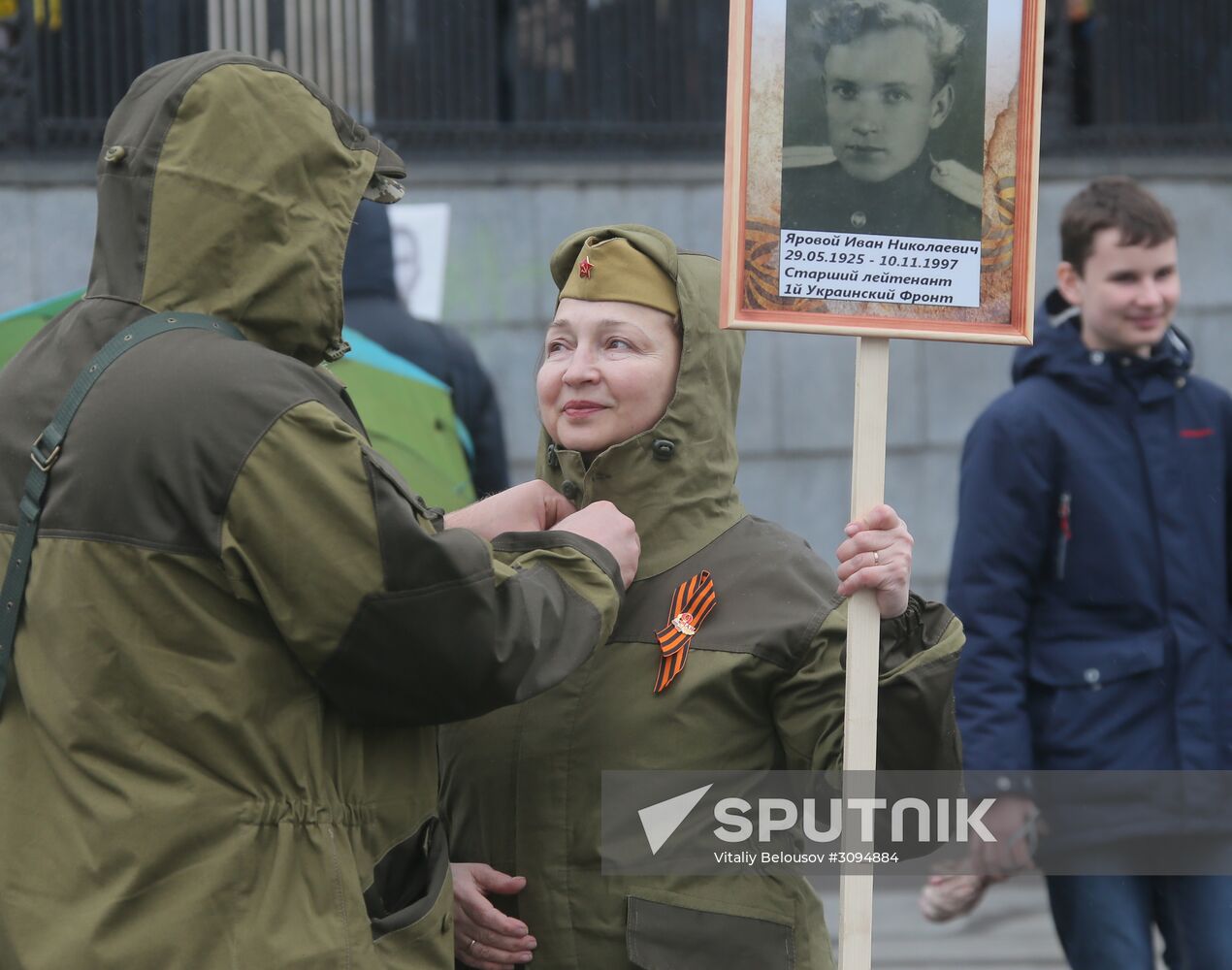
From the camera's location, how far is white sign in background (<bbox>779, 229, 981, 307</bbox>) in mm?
2809

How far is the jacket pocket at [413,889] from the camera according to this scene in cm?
245

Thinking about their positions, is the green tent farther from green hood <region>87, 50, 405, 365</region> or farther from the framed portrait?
green hood <region>87, 50, 405, 365</region>

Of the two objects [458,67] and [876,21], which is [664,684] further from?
[458,67]

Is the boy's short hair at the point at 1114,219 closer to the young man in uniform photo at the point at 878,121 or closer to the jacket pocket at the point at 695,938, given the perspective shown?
the young man in uniform photo at the point at 878,121

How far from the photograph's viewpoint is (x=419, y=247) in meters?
7.30

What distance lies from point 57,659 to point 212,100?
73cm

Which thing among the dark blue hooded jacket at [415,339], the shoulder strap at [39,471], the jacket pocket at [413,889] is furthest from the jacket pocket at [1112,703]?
the shoulder strap at [39,471]

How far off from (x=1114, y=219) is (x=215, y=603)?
8.94 feet

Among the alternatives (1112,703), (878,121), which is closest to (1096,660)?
(1112,703)

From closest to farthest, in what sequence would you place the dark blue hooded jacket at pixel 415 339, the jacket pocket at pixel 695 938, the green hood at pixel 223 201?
the green hood at pixel 223 201, the jacket pocket at pixel 695 938, the dark blue hooded jacket at pixel 415 339

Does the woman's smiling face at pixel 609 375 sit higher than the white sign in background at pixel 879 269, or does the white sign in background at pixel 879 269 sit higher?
the white sign in background at pixel 879 269

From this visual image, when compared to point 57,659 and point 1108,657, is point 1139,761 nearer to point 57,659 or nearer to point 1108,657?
point 1108,657

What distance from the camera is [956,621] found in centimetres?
293

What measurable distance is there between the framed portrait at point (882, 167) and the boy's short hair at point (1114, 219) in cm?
157
